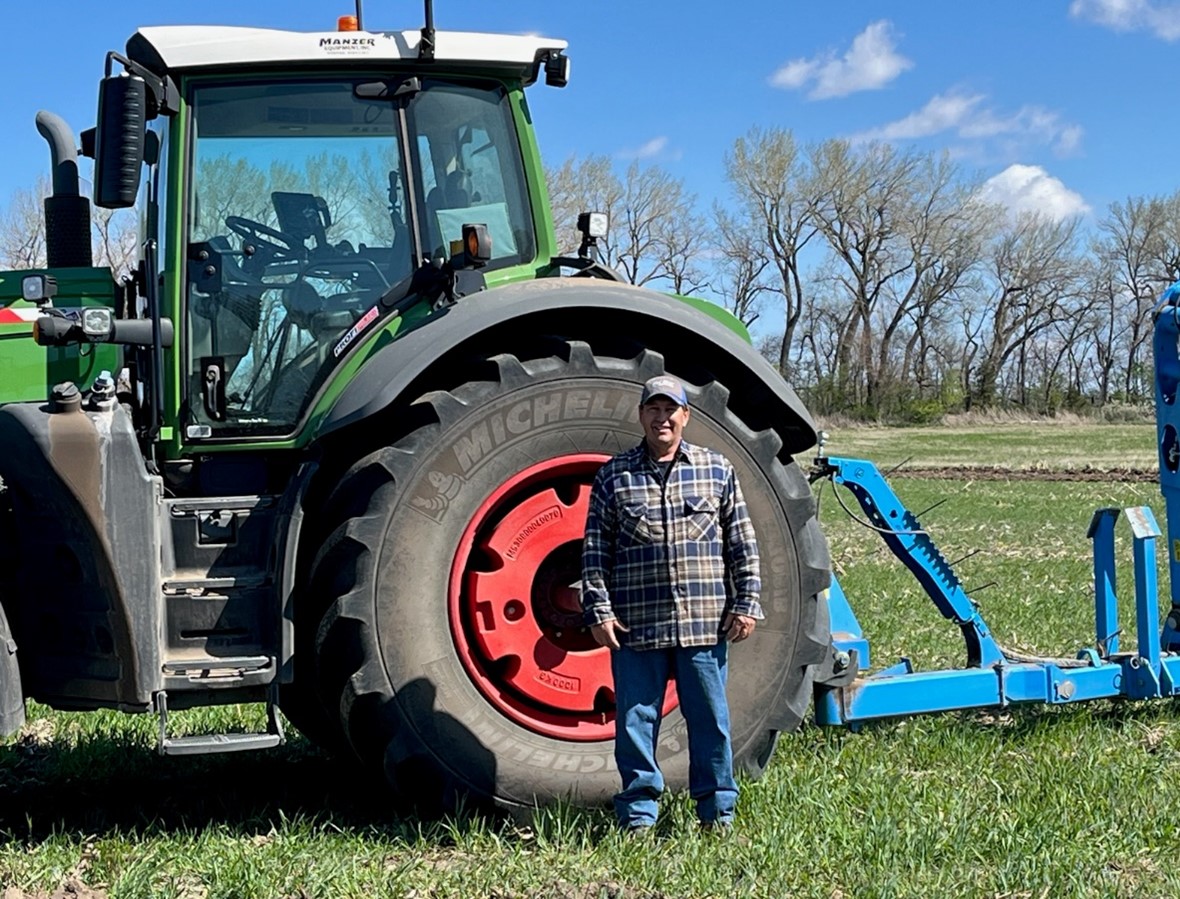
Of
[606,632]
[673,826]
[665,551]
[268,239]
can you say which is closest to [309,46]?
[268,239]

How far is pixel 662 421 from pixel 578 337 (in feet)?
2.00

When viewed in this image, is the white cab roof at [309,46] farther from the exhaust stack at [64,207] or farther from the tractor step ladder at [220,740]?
the tractor step ladder at [220,740]

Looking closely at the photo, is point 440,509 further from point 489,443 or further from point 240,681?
point 240,681

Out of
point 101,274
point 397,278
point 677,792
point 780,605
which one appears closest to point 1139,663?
point 780,605

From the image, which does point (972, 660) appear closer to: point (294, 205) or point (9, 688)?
point (294, 205)

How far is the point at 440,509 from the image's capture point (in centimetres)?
445

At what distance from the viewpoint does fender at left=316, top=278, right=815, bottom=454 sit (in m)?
4.37

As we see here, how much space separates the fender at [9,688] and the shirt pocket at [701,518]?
2218mm

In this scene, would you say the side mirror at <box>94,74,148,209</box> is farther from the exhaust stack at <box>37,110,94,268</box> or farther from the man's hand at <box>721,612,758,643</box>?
the man's hand at <box>721,612,758,643</box>

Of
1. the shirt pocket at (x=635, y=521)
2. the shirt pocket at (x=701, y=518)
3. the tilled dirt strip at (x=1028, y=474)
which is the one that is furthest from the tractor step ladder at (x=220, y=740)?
the tilled dirt strip at (x=1028, y=474)

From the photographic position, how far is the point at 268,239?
472 cm

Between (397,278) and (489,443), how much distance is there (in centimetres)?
76

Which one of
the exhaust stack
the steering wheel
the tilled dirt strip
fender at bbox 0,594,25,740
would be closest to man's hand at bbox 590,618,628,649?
the steering wheel

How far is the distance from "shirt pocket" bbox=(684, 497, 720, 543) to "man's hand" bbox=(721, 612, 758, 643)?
0.27 metres
